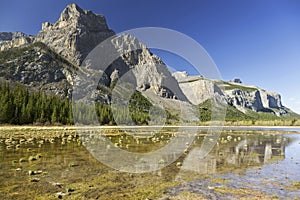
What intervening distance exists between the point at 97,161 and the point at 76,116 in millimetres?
103396

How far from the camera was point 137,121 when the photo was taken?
150m

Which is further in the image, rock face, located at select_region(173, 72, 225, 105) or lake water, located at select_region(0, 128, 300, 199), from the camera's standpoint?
rock face, located at select_region(173, 72, 225, 105)

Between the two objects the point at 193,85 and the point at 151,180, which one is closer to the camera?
the point at 151,180

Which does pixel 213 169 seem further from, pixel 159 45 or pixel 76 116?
pixel 76 116

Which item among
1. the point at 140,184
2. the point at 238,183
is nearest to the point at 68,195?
the point at 140,184

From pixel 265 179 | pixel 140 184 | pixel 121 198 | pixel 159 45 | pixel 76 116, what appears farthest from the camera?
pixel 76 116

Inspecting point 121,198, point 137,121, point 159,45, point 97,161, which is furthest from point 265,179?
point 137,121

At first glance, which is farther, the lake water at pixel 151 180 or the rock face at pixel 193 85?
the rock face at pixel 193 85

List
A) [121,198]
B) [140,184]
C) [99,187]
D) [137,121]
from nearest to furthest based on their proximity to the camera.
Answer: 1. [121,198]
2. [99,187]
3. [140,184]
4. [137,121]

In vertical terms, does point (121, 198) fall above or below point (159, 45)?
below

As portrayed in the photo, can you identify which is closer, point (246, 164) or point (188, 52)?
point (246, 164)

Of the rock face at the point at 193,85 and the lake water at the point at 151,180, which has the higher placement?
the rock face at the point at 193,85

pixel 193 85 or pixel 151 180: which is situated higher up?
pixel 193 85

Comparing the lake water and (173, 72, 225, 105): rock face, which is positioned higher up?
(173, 72, 225, 105): rock face
